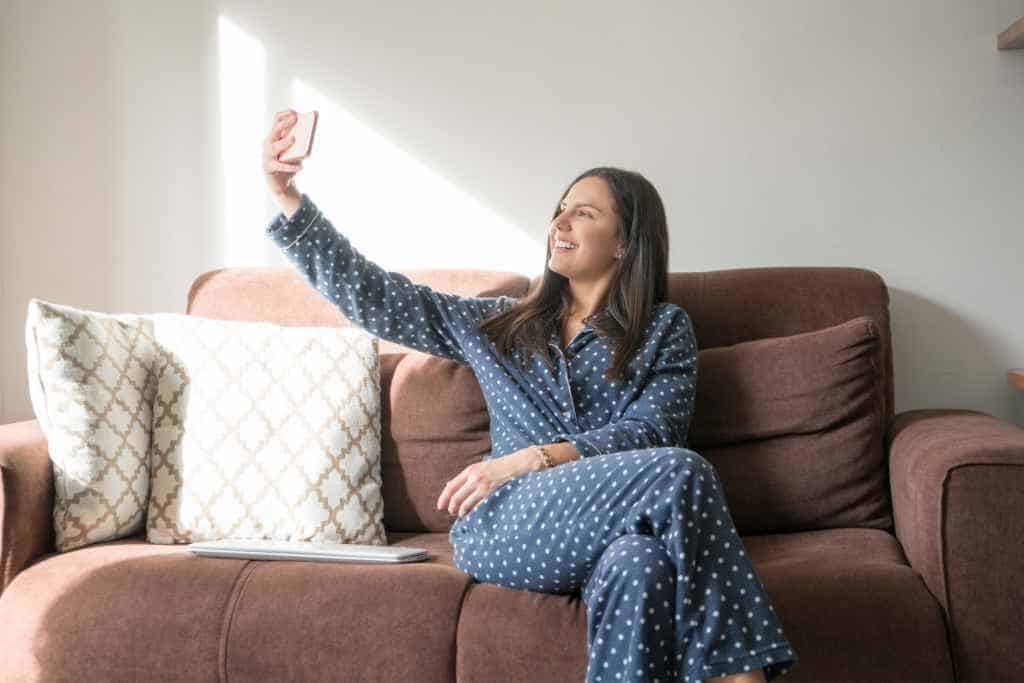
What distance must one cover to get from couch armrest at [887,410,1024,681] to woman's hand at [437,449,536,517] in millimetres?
612

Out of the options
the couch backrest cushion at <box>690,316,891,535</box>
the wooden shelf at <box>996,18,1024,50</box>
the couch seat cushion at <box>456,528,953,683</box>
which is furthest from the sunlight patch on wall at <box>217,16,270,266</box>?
the wooden shelf at <box>996,18,1024,50</box>

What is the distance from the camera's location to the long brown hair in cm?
199

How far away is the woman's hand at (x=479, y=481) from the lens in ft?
5.62

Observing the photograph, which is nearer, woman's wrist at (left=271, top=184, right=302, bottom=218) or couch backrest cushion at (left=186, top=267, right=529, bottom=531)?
woman's wrist at (left=271, top=184, right=302, bottom=218)

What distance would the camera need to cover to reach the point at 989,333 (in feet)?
8.05

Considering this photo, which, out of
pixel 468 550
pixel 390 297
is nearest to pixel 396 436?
pixel 390 297

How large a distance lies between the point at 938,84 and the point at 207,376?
170 centimetres

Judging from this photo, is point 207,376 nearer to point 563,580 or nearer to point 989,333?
point 563,580

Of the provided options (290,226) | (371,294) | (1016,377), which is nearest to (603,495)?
(371,294)

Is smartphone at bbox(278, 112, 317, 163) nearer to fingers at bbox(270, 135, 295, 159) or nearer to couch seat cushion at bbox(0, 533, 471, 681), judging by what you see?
fingers at bbox(270, 135, 295, 159)

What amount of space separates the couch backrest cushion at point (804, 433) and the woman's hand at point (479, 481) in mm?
484

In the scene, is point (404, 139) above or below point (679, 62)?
below

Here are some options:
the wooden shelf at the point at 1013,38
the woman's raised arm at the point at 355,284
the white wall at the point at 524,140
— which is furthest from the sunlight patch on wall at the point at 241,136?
the wooden shelf at the point at 1013,38

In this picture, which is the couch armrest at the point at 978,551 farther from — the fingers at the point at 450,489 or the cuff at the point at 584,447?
the fingers at the point at 450,489
